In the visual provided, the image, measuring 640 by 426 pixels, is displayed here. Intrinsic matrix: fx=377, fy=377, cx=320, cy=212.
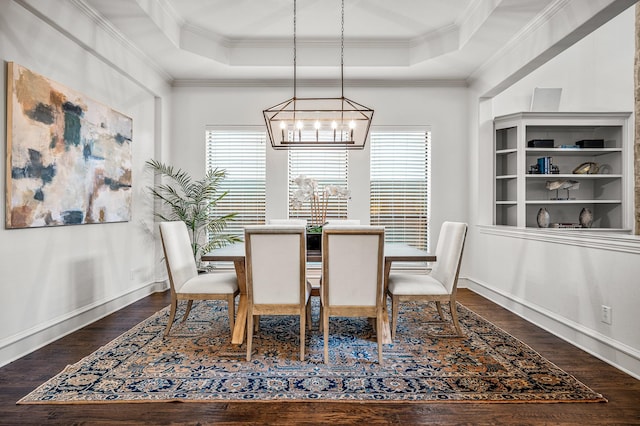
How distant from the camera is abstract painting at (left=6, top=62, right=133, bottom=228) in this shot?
267cm

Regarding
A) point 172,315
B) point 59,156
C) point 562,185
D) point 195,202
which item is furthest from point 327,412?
point 562,185

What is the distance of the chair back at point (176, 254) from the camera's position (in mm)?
3070

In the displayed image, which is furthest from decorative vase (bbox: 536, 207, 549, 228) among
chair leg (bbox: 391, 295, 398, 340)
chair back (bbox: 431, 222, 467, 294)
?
chair leg (bbox: 391, 295, 398, 340)

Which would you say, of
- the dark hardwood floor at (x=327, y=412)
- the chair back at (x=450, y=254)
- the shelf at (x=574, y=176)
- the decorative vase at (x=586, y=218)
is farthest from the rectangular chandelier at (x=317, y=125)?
the decorative vase at (x=586, y=218)

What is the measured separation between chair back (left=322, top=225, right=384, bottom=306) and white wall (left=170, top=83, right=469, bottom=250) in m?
A: 2.79

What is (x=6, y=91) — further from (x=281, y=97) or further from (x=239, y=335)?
(x=281, y=97)

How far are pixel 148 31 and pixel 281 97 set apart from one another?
192 centimetres

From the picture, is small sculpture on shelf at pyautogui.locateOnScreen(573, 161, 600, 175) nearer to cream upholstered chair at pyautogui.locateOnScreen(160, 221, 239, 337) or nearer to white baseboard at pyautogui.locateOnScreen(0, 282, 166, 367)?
cream upholstered chair at pyautogui.locateOnScreen(160, 221, 239, 337)

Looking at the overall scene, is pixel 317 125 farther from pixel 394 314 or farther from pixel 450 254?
pixel 394 314

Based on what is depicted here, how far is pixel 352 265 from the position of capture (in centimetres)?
260

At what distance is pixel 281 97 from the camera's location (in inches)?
210

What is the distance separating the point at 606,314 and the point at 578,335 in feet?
1.15

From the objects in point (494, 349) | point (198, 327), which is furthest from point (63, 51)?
point (494, 349)

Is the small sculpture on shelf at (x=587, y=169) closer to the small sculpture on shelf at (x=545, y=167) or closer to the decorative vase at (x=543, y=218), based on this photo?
the small sculpture on shelf at (x=545, y=167)
